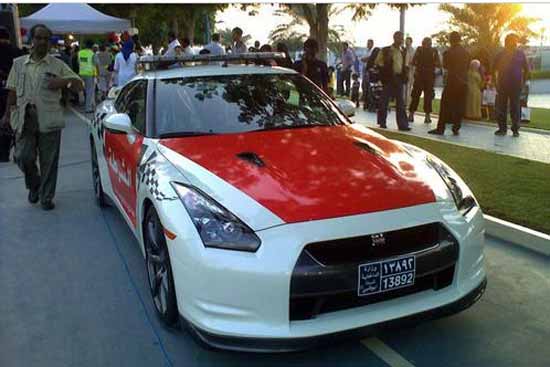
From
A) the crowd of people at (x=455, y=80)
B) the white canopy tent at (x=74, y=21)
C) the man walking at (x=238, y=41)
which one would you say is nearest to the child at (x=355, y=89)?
the crowd of people at (x=455, y=80)

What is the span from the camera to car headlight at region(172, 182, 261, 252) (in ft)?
9.23

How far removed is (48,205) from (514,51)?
8032 mm

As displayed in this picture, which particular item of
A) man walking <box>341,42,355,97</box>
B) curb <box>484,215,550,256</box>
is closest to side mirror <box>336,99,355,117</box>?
curb <box>484,215,550,256</box>

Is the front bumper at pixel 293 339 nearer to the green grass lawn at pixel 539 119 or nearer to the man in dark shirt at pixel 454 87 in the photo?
the man in dark shirt at pixel 454 87

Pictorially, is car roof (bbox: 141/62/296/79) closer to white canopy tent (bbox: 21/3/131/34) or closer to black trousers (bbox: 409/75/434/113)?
black trousers (bbox: 409/75/434/113)

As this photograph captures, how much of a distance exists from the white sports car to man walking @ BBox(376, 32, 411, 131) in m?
7.21

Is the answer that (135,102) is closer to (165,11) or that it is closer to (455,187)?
(455,187)

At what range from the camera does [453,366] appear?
301 cm

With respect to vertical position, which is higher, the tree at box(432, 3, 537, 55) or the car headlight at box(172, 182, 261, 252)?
the tree at box(432, 3, 537, 55)

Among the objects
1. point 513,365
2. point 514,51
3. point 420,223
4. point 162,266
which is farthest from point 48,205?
point 514,51

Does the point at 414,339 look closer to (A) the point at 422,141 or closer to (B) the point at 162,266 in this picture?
(B) the point at 162,266

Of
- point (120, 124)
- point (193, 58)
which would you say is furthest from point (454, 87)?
point (120, 124)

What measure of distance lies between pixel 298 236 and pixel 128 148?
2084 millimetres

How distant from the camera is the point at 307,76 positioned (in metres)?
9.72
